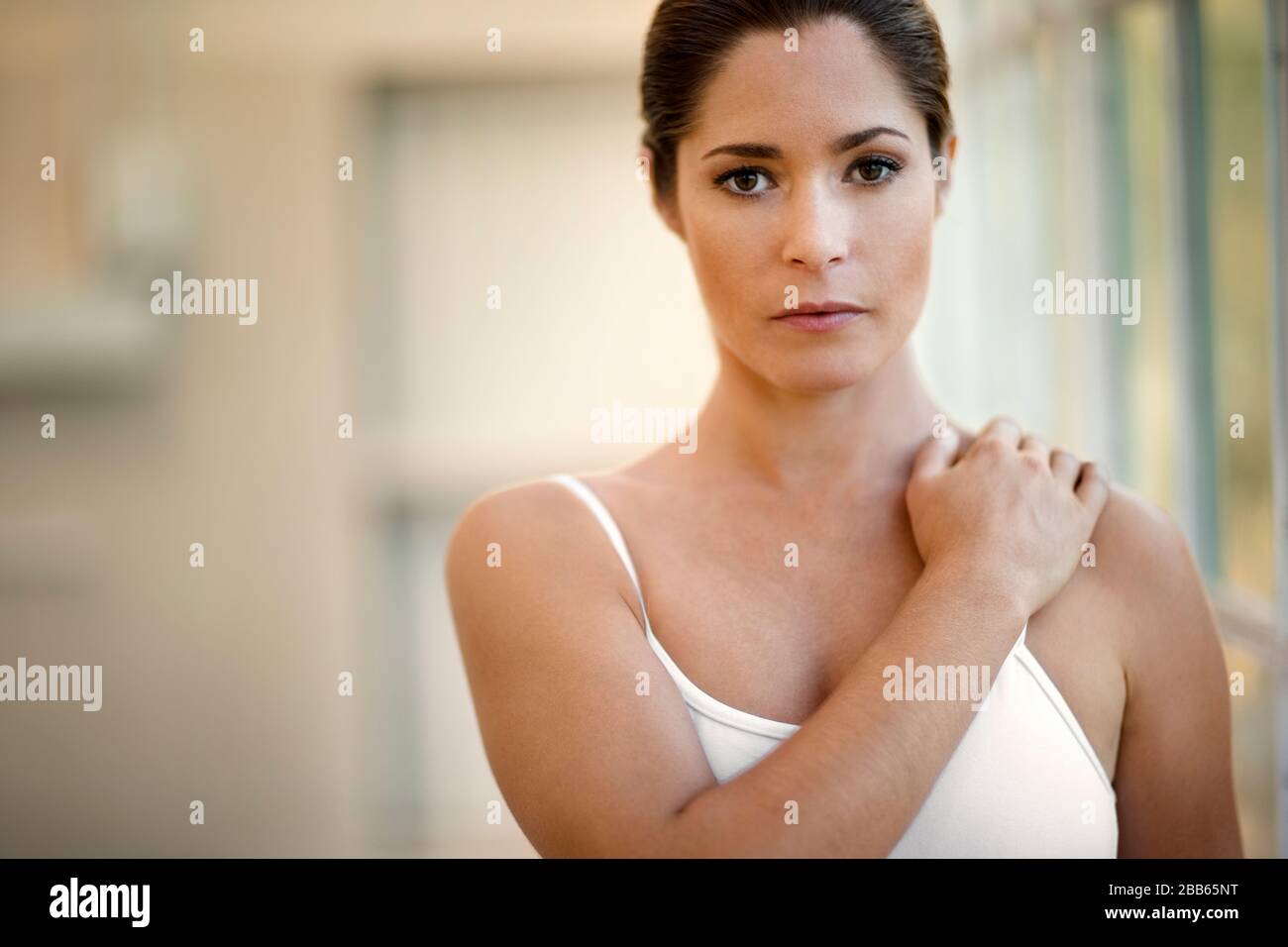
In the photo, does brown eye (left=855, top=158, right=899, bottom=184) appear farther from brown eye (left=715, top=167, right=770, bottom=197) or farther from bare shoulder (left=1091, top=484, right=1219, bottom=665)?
bare shoulder (left=1091, top=484, right=1219, bottom=665)

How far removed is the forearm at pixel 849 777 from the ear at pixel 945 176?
1.13 ft

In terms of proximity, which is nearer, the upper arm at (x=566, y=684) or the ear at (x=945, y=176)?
the upper arm at (x=566, y=684)

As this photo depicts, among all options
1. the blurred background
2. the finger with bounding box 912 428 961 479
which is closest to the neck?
the finger with bounding box 912 428 961 479

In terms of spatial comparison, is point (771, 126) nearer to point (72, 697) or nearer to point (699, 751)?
point (699, 751)

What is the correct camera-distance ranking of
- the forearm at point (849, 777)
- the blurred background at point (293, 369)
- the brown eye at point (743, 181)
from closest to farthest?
1. the forearm at point (849, 777)
2. the brown eye at point (743, 181)
3. the blurred background at point (293, 369)

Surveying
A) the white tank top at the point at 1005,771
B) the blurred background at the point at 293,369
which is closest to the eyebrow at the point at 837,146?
the white tank top at the point at 1005,771

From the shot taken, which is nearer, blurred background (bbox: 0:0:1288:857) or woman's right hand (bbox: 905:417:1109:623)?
woman's right hand (bbox: 905:417:1109:623)

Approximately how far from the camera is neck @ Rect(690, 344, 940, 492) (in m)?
0.91

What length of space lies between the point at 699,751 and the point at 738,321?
310 millimetres

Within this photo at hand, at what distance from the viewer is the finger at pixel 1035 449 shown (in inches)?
33.8

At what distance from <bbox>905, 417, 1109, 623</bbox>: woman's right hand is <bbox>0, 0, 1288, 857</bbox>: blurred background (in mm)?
1500

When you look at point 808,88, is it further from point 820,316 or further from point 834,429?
point 834,429

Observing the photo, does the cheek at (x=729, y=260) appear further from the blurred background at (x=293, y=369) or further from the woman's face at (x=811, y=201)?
the blurred background at (x=293, y=369)
